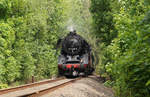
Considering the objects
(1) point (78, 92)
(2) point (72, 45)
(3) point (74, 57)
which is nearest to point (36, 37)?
(2) point (72, 45)

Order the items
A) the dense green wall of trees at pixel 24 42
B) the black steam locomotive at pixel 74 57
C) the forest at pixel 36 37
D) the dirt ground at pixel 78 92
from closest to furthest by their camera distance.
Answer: the dirt ground at pixel 78 92, the forest at pixel 36 37, the dense green wall of trees at pixel 24 42, the black steam locomotive at pixel 74 57

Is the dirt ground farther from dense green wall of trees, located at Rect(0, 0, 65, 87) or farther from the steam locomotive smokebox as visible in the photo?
the steam locomotive smokebox

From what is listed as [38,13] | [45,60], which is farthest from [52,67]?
[38,13]

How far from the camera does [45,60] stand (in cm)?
1903

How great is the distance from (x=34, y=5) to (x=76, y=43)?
15.0ft

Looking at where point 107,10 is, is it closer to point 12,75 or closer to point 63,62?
point 63,62

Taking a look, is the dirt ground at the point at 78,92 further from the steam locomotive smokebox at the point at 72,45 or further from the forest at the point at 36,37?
the steam locomotive smokebox at the point at 72,45

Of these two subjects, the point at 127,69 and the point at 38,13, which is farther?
the point at 38,13

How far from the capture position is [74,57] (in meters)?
16.6

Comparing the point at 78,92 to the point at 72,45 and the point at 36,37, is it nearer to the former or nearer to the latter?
the point at 72,45

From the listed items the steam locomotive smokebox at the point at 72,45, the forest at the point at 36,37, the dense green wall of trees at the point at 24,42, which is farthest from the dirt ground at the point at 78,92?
the steam locomotive smokebox at the point at 72,45

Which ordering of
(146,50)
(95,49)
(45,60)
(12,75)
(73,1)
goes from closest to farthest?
1. (146,50)
2. (12,75)
3. (45,60)
4. (95,49)
5. (73,1)

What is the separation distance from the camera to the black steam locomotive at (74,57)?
51.3ft

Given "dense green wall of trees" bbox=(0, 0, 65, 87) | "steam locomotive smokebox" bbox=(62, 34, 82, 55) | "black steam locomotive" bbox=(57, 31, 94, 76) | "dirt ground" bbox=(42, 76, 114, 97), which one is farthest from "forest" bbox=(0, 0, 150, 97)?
"steam locomotive smokebox" bbox=(62, 34, 82, 55)
